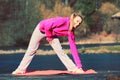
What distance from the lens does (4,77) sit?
1312 cm

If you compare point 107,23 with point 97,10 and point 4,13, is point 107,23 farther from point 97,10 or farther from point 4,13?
point 4,13

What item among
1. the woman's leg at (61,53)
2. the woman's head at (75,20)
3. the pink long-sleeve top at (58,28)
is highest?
the woman's head at (75,20)

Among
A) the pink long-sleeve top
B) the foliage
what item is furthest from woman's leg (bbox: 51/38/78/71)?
the foliage

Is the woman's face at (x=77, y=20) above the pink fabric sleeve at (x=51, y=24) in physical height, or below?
above

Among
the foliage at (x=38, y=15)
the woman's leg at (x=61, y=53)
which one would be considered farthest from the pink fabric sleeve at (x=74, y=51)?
the foliage at (x=38, y=15)

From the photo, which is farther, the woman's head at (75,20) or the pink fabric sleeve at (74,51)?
the pink fabric sleeve at (74,51)

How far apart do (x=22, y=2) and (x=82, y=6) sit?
13801 millimetres

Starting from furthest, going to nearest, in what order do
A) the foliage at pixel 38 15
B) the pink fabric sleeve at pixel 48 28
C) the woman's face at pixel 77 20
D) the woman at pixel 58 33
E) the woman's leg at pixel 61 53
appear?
the foliage at pixel 38 15 → the woman's leg at pixel 61 53 → the pink fabric sleeve at pixel 48 28 → the woman at pixel 58 33 → the woman's face at pixel 77 20

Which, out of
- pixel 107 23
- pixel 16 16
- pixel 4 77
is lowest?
pixel 107 23

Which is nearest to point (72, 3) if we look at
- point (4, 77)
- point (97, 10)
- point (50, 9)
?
point (97, 10)

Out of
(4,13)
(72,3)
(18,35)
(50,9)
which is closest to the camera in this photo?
(18,35)

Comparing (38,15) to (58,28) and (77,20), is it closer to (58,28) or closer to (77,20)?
(58,28)

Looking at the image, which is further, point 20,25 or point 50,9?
point 50,9

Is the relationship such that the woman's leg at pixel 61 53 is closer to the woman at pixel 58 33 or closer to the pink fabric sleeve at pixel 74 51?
the woman at pixel 58 33
